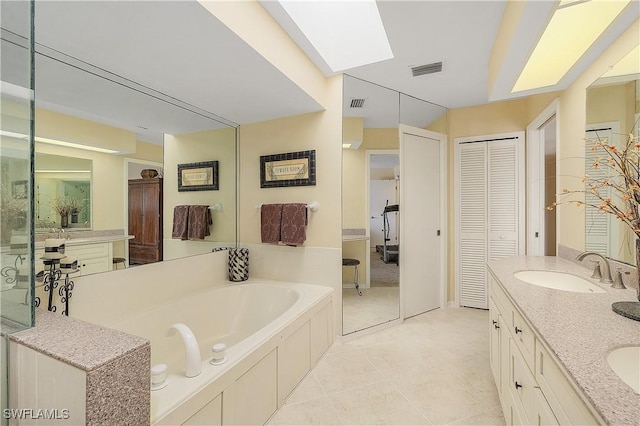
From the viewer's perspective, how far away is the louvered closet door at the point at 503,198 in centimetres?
306

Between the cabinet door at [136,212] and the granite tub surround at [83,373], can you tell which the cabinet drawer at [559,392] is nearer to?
the granite tub surround at [83,373]

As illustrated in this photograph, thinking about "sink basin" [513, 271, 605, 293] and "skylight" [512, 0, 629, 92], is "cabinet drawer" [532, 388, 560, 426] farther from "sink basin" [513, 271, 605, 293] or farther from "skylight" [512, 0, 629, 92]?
"skylight" [512, 0, 629, 92]

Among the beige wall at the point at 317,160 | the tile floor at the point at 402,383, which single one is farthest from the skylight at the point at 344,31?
the tile floor at the point at 402,383

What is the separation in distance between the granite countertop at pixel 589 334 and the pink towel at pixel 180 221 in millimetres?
2421

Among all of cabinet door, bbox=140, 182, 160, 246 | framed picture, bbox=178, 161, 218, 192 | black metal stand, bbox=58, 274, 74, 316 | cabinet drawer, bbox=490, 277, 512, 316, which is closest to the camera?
cabinet drawer, bbox=490, 277, 512, 316

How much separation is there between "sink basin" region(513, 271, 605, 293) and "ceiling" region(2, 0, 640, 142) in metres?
1.34

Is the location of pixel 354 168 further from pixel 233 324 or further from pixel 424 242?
pixel 233 324

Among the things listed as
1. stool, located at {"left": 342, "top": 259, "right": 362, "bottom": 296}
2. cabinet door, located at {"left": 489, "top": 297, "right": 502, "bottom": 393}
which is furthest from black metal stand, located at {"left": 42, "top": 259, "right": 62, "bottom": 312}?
cabinet door, located at {"left": 489, "top": 297, "right": 502, "bottom": 393}

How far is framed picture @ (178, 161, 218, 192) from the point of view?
241cm

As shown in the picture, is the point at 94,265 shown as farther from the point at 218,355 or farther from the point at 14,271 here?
the point at 218,355

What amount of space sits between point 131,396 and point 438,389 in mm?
1858

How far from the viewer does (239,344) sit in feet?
4.90

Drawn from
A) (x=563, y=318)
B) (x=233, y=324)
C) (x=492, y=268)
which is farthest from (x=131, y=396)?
(x=492, y=268)

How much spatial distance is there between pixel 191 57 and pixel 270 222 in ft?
4.95
